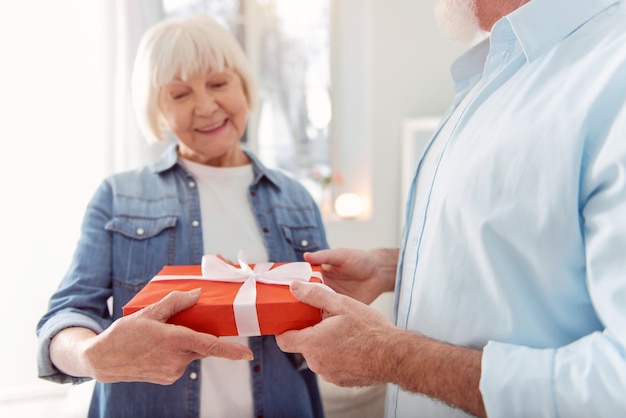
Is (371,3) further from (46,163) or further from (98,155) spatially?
(46,163)

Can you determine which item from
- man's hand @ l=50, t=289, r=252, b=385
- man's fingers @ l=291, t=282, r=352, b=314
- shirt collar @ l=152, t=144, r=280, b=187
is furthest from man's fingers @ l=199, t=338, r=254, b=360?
shirt collar @ l=152, t=144, r=280, b=187

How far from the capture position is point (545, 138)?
2.27 ft

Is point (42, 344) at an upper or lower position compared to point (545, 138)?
lower

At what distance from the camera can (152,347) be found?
80 centimetres

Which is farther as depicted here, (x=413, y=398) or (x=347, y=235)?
(x=347, y=235)

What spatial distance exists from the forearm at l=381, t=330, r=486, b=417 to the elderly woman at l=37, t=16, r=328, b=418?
14.9 inches

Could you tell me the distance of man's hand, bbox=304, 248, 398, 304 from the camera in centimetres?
116

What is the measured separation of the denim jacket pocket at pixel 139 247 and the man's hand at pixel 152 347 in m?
0.28

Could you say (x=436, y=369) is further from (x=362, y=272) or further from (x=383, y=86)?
(x=383, y=86)

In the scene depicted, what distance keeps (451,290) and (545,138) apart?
0.26 m

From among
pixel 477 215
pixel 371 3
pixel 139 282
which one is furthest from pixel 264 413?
pixel 371 3

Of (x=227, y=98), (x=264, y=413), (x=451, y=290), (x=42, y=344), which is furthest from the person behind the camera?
(x=227, y=98)

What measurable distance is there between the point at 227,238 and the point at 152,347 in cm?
47

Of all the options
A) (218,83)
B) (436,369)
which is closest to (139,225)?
(218,83)
